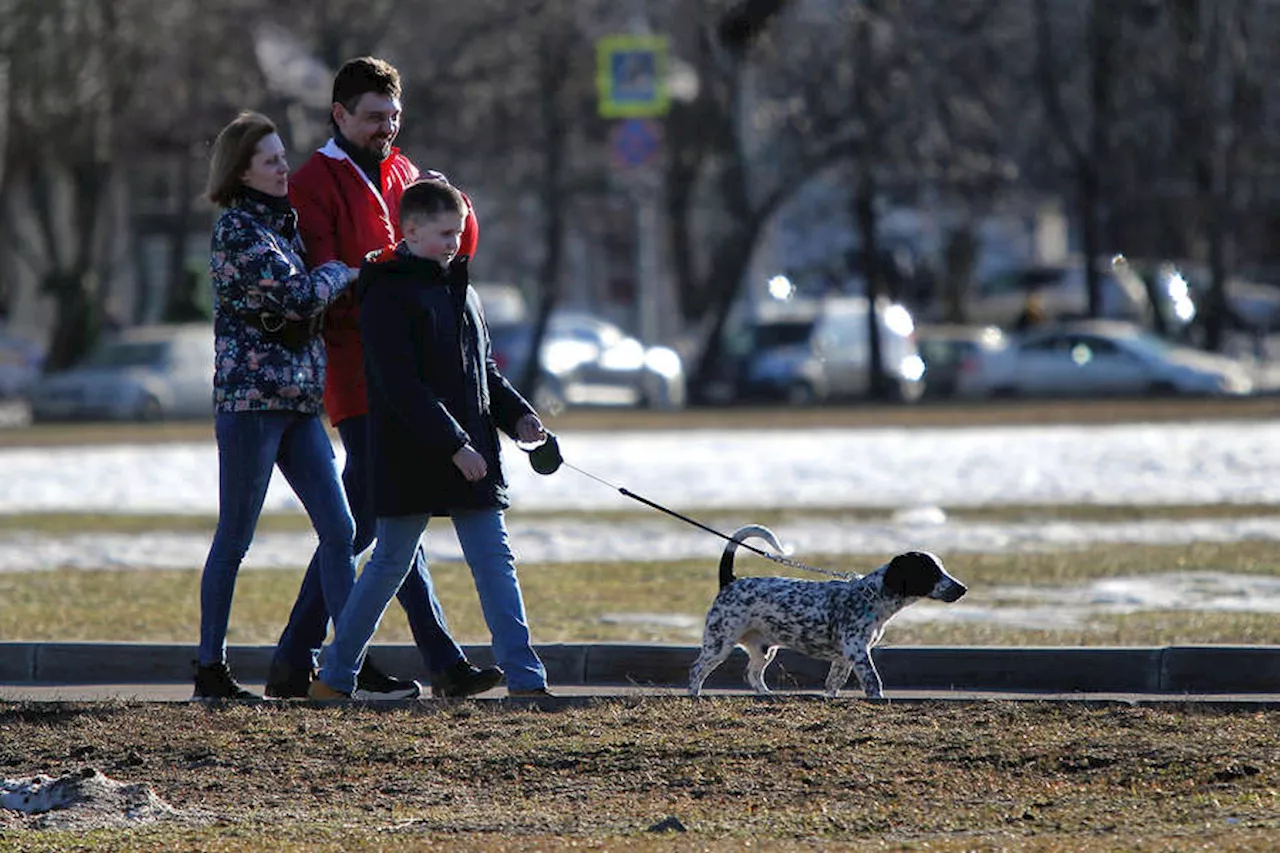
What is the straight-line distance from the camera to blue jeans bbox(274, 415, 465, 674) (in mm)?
8250

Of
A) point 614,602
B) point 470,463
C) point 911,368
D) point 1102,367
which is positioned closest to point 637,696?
point 470,463

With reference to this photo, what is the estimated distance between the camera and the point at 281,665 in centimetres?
832

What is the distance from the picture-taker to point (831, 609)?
7.87m

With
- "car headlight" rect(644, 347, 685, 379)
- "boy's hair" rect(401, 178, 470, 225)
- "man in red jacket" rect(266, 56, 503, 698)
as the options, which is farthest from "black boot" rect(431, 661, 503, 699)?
"car headlight" rect(644, 347, 685, 379)

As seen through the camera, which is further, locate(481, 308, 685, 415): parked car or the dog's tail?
locate(481, 308, 685, 415): parked car

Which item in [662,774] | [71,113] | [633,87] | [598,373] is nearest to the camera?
[662,774]

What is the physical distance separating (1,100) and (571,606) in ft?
109

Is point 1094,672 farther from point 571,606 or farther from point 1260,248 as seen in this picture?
point 1260,248

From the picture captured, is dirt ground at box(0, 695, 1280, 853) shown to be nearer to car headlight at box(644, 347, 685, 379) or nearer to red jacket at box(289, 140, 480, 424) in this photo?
red jacket at box(289, 140, 480, 424)

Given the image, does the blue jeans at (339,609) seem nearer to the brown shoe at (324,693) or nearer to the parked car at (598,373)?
the brown shoe at (324,693)

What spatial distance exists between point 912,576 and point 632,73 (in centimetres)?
2956

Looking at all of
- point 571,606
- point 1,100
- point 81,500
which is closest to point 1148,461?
point 81,500

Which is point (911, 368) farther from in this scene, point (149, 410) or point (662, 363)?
point (149, 410)

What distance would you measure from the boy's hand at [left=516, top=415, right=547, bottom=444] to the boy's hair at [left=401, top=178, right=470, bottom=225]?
30.4 inches
